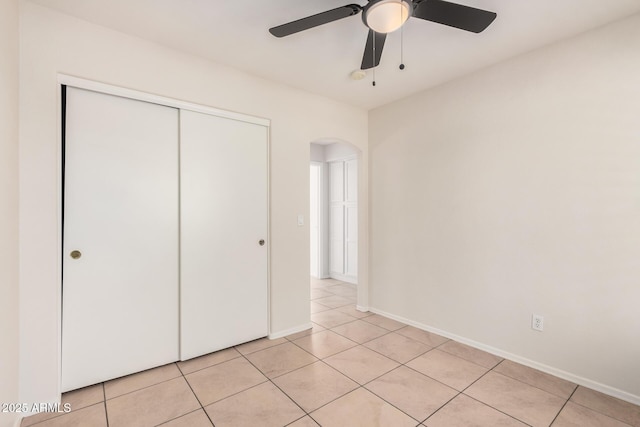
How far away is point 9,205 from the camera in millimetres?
1608

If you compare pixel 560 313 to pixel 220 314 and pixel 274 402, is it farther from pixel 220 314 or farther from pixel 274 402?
pixel 220 314

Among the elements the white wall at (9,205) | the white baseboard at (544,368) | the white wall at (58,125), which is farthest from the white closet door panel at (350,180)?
the white wall at (9,205)

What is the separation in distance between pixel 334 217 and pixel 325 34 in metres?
3.65

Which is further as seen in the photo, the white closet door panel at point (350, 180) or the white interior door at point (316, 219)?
the white interior door at point (316, 219)

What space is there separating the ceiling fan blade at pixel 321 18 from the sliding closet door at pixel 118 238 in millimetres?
1238

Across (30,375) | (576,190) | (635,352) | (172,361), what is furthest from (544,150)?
(30,375)

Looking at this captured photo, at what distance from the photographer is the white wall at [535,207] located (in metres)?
1.99

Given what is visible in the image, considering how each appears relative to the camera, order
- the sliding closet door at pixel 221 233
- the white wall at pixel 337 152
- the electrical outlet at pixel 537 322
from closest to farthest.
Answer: the electrical outlet at pixel 537 322
the sliding closet door at pixel 221 233
the white wall at pixel 337 152

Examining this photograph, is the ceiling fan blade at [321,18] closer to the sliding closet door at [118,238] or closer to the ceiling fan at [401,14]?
the ceiling fan at [401,14]

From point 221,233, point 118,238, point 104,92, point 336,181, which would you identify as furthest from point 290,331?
point 336,181

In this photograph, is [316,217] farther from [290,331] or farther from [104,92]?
[104,92]

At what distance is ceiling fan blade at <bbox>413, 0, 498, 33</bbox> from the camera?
1496mm

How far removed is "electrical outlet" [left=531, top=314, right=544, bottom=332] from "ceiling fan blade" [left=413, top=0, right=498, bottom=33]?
219 cm

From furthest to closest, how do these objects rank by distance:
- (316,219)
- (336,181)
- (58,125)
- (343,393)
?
(316,219)
(336,181)
(343,393)
(58,125)
